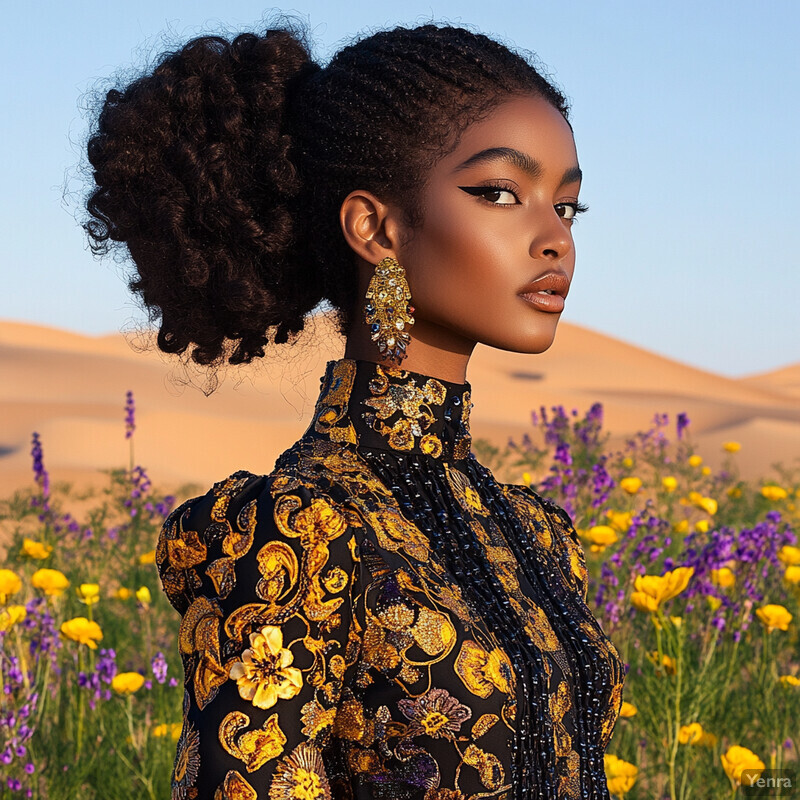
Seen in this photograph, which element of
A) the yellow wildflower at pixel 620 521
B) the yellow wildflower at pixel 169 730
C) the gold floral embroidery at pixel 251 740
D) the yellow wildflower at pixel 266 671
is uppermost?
the yellow wildflower at pixel 620 521

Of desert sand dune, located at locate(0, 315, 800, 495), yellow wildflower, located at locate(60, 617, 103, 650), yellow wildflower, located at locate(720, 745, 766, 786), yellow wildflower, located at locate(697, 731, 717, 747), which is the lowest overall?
yellow wildflower, located at locate(697, 731, 717, 747)

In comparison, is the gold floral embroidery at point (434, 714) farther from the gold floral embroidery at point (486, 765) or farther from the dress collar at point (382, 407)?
the dress collar at point (382, 407)

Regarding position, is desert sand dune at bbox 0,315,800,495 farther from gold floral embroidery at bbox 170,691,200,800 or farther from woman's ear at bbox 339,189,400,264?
gold floral embroidery at bbox 170,691,200,800

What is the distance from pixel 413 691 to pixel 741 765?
1.72 m

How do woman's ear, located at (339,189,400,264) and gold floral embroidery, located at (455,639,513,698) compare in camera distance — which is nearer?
gold floral embroidery, located at (455,639,513,698)

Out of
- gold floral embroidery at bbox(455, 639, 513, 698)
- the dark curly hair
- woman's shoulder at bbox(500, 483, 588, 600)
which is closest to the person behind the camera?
gold floral embroidery at bbox(455, 639, 513, 698)

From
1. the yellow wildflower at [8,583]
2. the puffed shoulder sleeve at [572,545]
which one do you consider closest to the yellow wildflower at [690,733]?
the puffed shoulder sleeve at [572,545]

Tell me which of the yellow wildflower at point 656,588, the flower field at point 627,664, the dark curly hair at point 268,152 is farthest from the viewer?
the flower field at point 627,664

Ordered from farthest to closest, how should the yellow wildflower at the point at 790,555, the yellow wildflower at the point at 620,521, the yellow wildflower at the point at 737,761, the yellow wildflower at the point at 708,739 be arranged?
the yellow wildflower at the point at 620,521
the yellow wildflower at the point at 790,555
the yellow wildflower at the point at 708,739
the yellow wildflower at the point at 737,761

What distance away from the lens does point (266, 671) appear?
1561mm

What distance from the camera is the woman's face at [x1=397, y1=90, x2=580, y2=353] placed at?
1819mm

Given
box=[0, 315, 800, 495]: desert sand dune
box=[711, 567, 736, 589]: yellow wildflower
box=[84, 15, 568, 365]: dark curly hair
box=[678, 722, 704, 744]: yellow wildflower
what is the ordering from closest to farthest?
1. box=[84, 15, 568, 365]: dark curly hair
2. box=[678, 722, 704, 744]: yellow wildflower
3. box=[711, 567, 736, 589]: yellow wildflower
4. box=[0, 315, 800, 495]: desert sand dune

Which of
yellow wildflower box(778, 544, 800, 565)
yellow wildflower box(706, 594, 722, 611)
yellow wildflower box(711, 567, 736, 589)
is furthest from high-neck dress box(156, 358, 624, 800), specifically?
yellow wildflower box(778, 544, 800, 565)

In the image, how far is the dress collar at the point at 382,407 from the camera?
1953 millimetres
